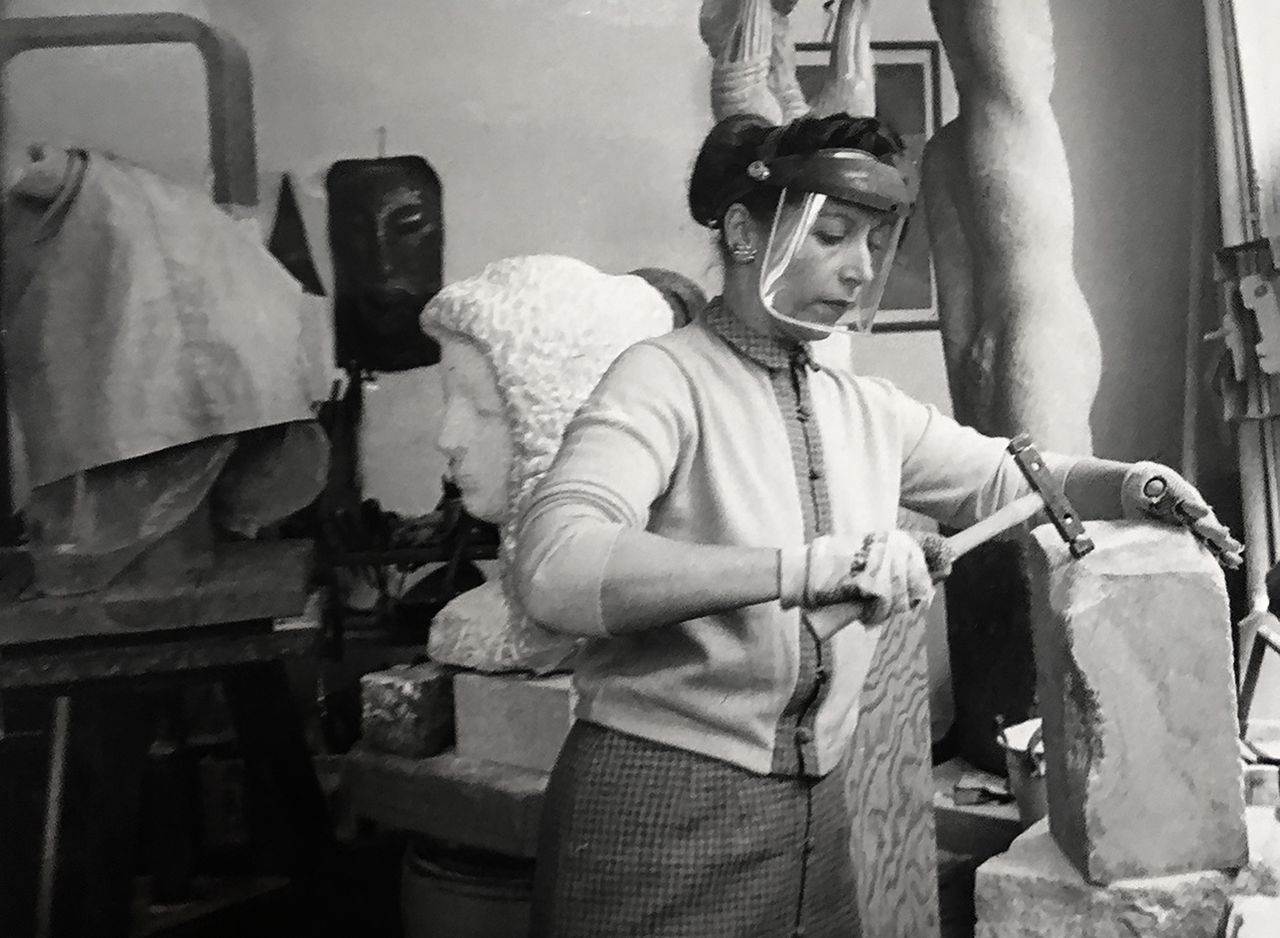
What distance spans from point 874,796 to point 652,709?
0.83 m

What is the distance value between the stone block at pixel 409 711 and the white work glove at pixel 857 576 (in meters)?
1.21

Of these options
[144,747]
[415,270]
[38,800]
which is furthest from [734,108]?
[38,800]

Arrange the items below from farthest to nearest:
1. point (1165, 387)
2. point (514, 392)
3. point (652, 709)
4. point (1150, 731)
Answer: point (1165, 387), point (514, 392), point (1150, 731), point (652, 709)

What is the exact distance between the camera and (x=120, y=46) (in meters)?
2.05

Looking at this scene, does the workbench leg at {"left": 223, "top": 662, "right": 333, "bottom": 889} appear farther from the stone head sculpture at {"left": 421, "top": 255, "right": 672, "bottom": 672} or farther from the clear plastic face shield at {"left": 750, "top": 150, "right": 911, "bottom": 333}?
the clear plastic face shield at {"left": 750, "top": 150, "right": 911, "bottom": 333}

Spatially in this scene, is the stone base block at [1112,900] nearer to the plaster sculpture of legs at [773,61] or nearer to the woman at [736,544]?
the woman at [736,544]

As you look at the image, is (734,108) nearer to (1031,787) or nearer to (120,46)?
(120,46)

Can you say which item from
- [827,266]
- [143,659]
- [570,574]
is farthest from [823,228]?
[143,659]

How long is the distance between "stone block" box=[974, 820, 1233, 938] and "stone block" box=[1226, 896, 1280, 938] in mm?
40

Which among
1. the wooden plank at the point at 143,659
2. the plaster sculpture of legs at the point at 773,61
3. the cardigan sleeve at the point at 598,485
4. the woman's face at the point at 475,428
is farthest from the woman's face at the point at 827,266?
the wooden plank at the point at 143,659

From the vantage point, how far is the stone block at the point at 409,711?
7.06ft

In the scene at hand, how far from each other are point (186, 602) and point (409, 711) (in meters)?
0.46

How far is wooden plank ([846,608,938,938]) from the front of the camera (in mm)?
1962

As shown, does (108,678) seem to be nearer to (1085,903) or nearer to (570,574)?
(570,574)
